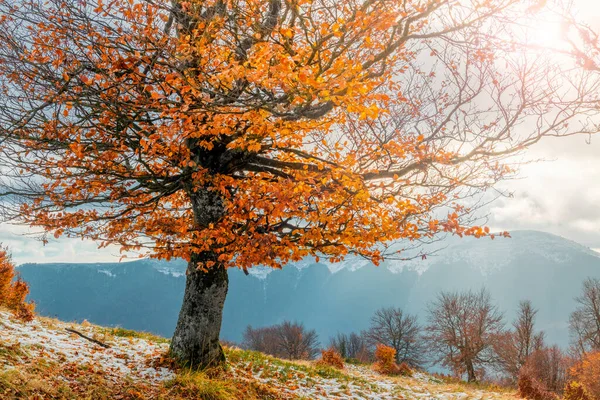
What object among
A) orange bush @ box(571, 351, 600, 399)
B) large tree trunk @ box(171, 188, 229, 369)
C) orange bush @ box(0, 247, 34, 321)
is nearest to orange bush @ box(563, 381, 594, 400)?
orange bush @ box(571, 351, 600, 399)

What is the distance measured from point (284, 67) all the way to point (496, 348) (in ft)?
145

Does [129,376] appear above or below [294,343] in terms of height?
above

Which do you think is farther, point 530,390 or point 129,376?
point 530,390

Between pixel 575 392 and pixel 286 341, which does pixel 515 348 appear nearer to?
pixel 575 392

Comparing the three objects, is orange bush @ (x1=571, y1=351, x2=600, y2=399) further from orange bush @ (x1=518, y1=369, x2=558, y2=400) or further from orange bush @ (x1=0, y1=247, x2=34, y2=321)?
orange bush @ (x1=0, y1=247, x2=34, y2=321)

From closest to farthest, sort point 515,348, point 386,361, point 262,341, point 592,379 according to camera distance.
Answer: point 592,379 → point 386,361 → point 515,348 → point 262,341

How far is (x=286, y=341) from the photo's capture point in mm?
85500

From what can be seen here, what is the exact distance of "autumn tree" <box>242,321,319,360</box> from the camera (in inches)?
3110

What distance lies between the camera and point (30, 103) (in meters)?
7.17

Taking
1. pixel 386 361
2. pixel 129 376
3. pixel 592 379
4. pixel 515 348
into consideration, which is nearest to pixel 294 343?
pixel 515 348

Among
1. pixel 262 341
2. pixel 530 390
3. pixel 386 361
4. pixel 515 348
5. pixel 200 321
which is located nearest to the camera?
pixel 200 321

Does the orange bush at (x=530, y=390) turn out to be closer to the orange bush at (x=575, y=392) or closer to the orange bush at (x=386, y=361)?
the orange bush at (x=575, y=392)

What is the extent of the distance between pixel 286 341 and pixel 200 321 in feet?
270

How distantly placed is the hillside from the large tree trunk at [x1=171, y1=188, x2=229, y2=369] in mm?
467
